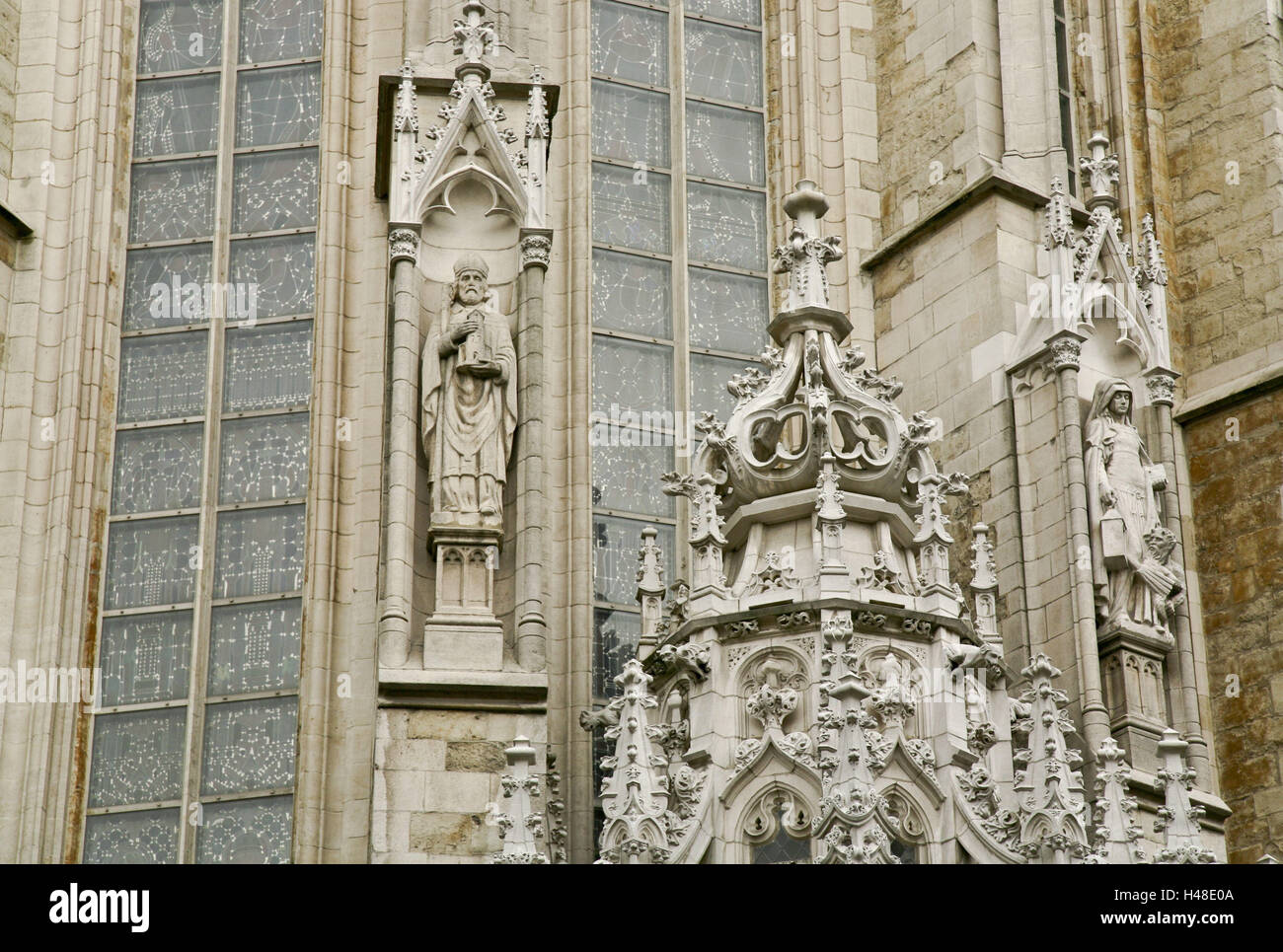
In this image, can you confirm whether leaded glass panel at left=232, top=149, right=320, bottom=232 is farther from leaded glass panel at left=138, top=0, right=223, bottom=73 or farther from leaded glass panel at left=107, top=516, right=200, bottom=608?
leaded glass panel at left=107, top=516, right=200, bottom=608

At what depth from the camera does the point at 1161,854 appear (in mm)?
14438

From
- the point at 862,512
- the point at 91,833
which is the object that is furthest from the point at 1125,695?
the point at 91,833

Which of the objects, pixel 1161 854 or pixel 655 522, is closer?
pixel 1161 854

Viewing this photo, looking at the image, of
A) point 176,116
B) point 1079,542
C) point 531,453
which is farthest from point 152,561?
point 1079,542

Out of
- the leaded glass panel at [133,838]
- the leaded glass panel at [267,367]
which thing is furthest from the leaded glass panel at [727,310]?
the leaded glass panel at [133,838]

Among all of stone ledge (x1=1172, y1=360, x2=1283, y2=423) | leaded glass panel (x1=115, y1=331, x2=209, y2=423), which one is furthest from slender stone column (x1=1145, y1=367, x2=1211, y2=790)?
leaded glass panel (x1=115, y1=331, x2=209, y2=423)

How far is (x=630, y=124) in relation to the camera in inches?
804

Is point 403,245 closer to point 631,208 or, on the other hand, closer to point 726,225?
point 631,208

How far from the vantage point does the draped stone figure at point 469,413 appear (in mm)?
16422

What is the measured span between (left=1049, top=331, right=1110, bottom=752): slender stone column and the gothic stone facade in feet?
0.09

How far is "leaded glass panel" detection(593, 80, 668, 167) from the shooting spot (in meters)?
20.3

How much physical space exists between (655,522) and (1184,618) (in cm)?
356
